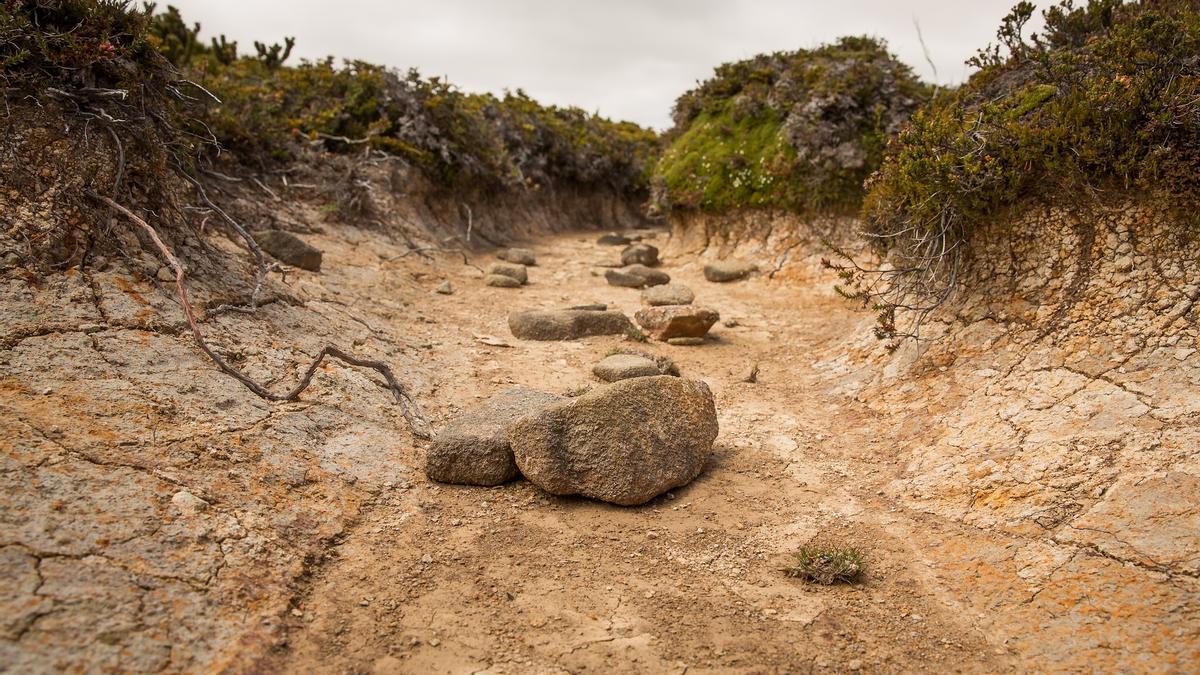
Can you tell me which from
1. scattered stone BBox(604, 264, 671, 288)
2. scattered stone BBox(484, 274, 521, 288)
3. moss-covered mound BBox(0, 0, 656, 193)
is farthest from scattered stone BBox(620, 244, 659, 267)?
moss-covered mound BBox(0, 0, 656, 193)

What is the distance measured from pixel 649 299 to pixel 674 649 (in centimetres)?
710

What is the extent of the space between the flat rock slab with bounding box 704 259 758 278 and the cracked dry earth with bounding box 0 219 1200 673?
6136 millimetres

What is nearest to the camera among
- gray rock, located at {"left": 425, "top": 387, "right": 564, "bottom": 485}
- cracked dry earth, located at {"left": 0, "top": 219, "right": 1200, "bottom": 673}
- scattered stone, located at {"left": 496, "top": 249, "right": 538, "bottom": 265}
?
cracked dry earth, located at {"left": 0, "top": 219, "right": 1200, "bottom": 673}

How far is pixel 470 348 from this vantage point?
297 inches

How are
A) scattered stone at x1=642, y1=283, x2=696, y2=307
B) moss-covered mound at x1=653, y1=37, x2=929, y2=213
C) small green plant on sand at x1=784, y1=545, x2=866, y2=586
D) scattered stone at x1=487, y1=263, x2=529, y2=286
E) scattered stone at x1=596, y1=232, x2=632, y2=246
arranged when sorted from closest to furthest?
small green plant on sand at x1=784, y1=545, x2=866, y2=586 < scattered stone at x1=642, y1=283, x2=696, y2=307 < moss-covered mound at x1=653, y1=37, x2=929, y2=213 < scattered stone at x1=487, y1=263, x2=529, y2=286 < scattered stone at x1=596, y1=232, x2=632, y2=246

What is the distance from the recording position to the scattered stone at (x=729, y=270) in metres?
11.7

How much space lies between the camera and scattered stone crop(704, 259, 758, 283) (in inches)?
460

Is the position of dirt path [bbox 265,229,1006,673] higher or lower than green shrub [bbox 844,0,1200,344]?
lower

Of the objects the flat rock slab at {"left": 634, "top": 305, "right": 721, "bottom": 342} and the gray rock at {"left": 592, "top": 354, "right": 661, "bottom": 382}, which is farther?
the flat rock slab at {"left": 634, "top": 305, "right": 721, "bottom": 342}

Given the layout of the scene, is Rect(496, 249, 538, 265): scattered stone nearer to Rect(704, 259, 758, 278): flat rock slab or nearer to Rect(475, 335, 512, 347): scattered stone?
Rect(704, 259, 758, 278): flat rock slab

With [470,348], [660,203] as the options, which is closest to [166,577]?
[470,348]

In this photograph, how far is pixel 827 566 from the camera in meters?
3.72

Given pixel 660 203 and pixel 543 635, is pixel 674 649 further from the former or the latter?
pixel 660 203

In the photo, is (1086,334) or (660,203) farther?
(660,203)
